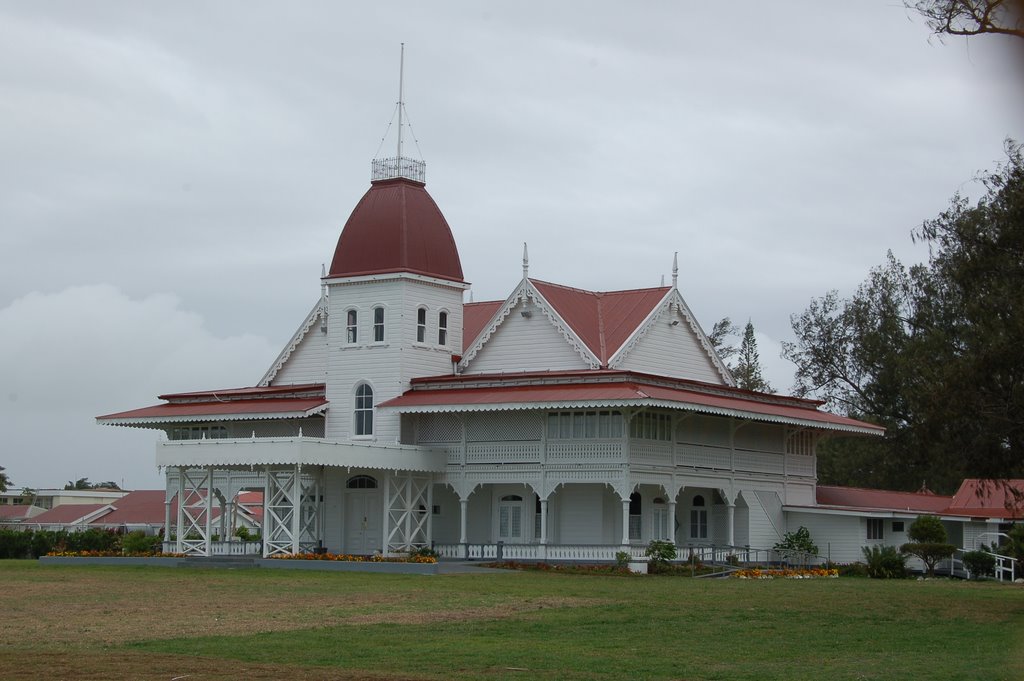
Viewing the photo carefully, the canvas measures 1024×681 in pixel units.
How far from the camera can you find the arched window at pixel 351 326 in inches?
2051

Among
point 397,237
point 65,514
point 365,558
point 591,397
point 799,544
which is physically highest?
point 397,237

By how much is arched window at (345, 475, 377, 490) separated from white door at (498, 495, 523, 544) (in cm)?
467

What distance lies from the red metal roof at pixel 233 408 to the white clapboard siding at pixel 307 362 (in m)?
2.79

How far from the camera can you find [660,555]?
45.2 meters

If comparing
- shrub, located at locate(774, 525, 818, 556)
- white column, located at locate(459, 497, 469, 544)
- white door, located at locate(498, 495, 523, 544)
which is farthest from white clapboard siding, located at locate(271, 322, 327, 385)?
shrub, located at locate(774, 525, 818, 556)

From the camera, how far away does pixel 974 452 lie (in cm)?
2902

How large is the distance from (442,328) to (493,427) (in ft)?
16.6

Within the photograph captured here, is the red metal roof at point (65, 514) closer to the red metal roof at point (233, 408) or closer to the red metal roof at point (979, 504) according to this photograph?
the red metal roof at point (233, 408)

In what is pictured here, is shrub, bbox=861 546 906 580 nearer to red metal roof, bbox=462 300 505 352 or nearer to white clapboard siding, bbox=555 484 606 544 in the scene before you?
white clapboard siding, bbox=555 484 606 544

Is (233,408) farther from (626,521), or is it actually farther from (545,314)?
(626,521)

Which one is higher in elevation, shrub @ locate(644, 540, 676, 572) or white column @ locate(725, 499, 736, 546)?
white column @ locate(725, 499, 736, 546)

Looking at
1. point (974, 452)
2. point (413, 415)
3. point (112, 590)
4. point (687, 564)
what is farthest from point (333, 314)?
point (974, 452)

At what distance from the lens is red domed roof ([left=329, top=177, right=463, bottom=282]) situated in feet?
168

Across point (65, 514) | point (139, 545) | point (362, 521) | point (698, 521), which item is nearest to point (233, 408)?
point (139, 545)
